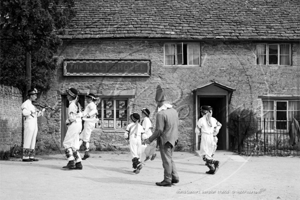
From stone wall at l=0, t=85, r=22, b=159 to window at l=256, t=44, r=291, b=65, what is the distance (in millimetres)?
10185

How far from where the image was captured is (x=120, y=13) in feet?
64.0

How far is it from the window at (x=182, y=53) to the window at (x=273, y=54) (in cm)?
271

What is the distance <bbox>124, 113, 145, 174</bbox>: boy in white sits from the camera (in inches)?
436

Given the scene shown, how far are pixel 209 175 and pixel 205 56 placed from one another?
28.4 ft

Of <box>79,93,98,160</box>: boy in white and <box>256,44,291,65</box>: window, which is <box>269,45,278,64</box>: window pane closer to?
<box>256,44,291,65</box>: window

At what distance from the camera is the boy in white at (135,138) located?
1109 cm

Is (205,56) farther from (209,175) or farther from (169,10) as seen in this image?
(209,175)

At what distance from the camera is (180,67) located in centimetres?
1869

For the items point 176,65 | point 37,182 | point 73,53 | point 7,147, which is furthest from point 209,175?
point 73,53

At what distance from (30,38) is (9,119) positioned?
9.37 ft

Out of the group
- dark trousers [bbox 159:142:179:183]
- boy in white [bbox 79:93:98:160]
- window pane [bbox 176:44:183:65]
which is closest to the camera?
dark trousers [bbox 159:142:179:183]

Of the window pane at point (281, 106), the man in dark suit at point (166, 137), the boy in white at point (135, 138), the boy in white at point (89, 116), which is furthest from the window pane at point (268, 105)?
the man in dark suit at point (166, 137)

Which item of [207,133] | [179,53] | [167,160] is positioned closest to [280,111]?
[179,53]

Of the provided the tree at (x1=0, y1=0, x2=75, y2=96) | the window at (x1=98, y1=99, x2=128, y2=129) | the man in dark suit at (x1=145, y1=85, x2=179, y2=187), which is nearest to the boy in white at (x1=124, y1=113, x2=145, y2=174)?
the man in dark suit at (x1=145, y1=85, x2=179, y2=187)
